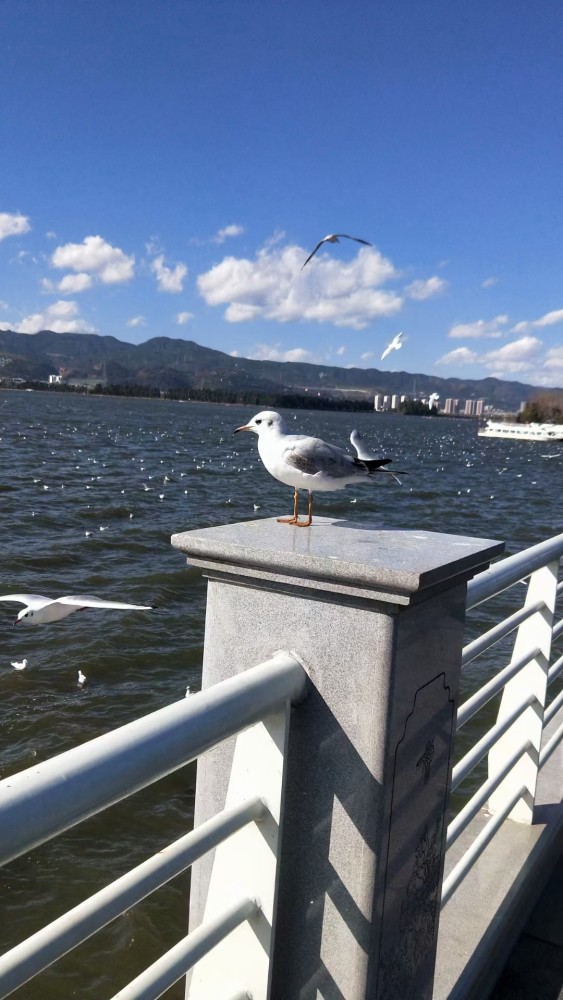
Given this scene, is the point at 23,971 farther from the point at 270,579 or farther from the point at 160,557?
the point at 160,557

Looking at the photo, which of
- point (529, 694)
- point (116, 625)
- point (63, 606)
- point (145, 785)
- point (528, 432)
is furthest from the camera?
point (528, 432)

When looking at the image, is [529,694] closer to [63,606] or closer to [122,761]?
[63,606]

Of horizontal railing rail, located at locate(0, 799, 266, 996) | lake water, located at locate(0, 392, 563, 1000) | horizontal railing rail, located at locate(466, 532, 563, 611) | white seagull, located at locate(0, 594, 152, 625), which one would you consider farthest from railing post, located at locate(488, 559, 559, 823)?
lake water, located at locate(0, 392, 563, 1000)

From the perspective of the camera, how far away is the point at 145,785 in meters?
1.13

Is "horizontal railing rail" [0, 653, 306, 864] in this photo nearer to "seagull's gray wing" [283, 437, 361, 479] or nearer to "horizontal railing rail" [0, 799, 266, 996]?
"horizontal railing rail" [0, 799, 266, 996]

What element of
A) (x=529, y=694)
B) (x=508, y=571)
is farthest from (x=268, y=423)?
(x=529, y=694)

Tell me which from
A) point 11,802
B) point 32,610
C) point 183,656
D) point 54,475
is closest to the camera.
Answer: point 11,802

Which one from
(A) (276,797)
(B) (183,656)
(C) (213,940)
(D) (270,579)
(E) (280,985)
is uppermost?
(D) (270,579)

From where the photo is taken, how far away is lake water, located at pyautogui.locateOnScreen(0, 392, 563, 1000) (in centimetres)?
530

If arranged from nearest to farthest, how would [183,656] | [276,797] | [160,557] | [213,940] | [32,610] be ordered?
[213,940] → [276,797] → [32,610] → [183,656] → [160,557]

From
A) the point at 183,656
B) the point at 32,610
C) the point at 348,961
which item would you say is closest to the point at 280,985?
the point at 348,961

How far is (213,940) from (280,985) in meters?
0.39

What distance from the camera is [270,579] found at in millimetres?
1666

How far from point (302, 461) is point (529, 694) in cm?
164
